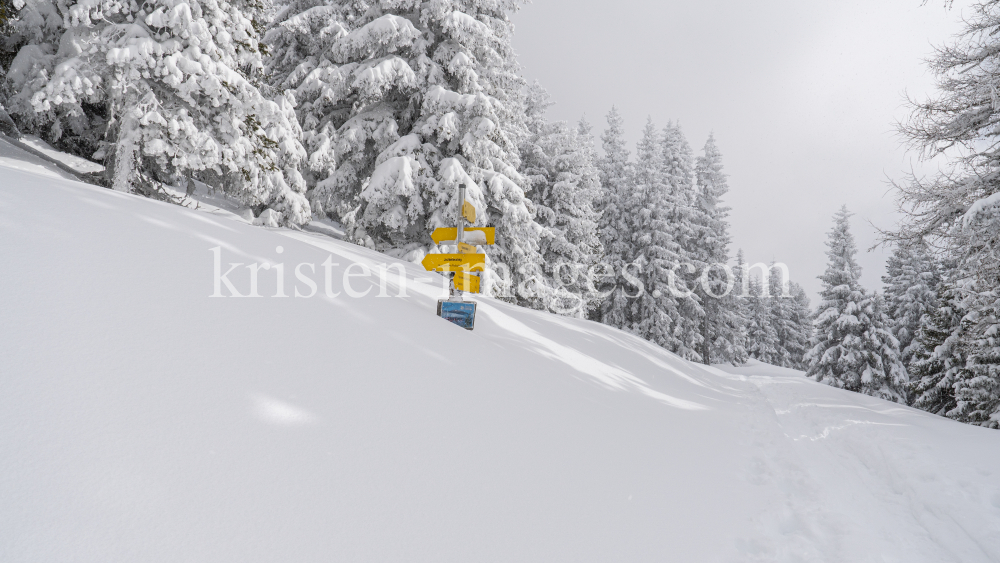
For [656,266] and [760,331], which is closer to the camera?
[656,266]

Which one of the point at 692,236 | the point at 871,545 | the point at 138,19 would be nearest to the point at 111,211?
the point at 871,545

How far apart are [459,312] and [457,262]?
25.7 inches

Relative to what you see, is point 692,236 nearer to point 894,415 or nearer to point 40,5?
point 894,415

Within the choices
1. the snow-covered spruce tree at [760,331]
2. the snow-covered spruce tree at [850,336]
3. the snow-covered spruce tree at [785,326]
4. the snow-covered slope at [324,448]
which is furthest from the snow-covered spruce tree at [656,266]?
the snow-covered spruce tree at [785,326]

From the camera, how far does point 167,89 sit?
10469mm

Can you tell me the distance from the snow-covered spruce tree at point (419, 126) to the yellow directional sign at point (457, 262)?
4910 millimetres

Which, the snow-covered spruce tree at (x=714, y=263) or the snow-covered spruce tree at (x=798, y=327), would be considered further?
the snow-covered spruce tree at (x=798, y=327)

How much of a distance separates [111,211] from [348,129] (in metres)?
9.48

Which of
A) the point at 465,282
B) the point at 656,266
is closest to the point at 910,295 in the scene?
the point at 656,266

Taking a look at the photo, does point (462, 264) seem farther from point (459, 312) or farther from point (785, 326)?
point (785, 326)

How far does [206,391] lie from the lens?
2.43 m

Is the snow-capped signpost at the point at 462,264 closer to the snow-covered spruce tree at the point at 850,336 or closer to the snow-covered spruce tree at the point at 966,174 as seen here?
the snow-covered spruce tree at the point at 966,174

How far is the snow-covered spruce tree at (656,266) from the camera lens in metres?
23.2

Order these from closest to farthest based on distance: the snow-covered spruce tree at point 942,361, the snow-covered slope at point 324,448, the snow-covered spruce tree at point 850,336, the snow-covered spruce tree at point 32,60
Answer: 1. the snow-covered slope at point 324,448
2. the snow-covered spruce tree at point 32,60
3. the snow-covered spruce tree at point 942,361
4. the snow-covered spruce tree at point 850,336
